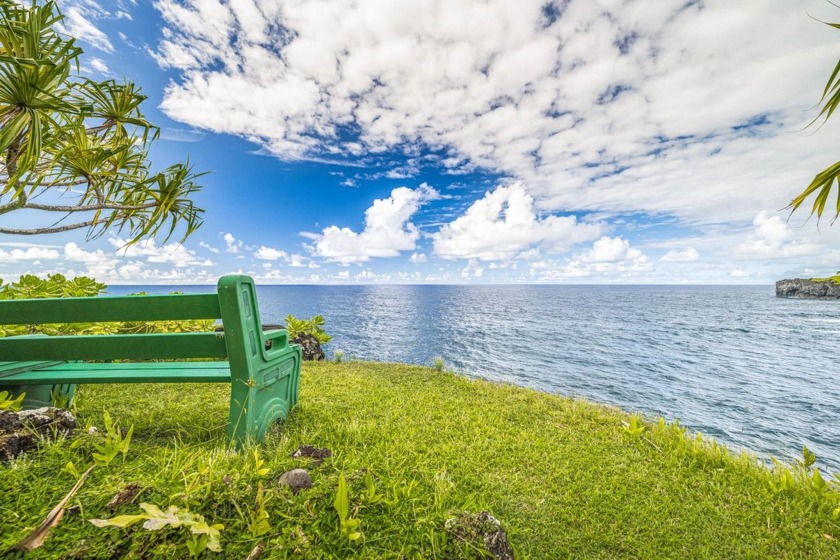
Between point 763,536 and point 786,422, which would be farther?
point 786,422

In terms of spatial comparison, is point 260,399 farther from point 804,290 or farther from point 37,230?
point 804,290

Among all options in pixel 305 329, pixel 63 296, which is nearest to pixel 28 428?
pixel 63 296

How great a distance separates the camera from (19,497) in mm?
1849

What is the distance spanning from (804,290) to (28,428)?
16905 cm

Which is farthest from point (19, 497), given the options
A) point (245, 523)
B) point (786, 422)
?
point (786, 422)

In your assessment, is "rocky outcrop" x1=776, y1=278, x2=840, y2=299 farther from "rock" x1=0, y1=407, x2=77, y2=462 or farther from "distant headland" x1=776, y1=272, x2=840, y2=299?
"rock" x1=0, y1=407, x2=77, y2=462

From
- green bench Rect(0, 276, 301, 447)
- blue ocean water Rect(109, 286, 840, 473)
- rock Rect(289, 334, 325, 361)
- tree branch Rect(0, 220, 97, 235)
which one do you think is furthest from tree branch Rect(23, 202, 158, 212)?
blue ocean water Rect(109, 286, 840, 473)

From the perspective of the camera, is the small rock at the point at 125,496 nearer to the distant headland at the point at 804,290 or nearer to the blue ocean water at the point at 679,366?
the blue ocean water at the point at 679,366

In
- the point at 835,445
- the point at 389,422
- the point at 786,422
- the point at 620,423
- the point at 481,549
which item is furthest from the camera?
the point at 786,422

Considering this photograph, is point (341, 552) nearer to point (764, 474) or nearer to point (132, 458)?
point (132, 458)

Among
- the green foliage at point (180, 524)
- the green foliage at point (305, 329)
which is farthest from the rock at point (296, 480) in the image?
the green foliage at point (305, 329)

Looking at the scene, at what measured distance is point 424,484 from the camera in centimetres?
276

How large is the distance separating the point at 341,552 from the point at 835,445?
2009 centimetres

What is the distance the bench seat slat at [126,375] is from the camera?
3.15 metres
